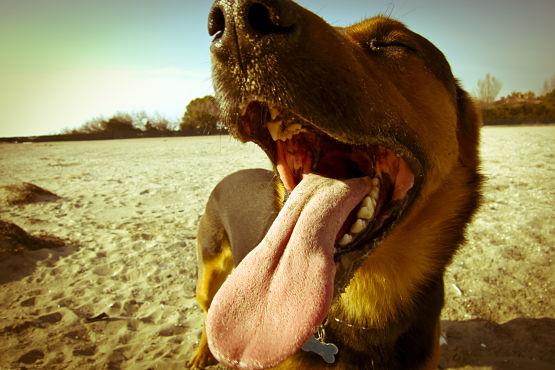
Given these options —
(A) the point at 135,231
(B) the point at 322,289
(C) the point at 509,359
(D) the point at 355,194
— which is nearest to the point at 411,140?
(D) the point at 355,194

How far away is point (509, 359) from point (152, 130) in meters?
36.2

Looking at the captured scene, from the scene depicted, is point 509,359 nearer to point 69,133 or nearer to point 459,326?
point 459,326

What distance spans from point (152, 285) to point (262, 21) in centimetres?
403

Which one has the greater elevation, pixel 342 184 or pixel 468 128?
pixel 468 128

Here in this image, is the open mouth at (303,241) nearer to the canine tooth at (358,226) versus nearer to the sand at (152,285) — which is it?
the canine tooth at (358,226)

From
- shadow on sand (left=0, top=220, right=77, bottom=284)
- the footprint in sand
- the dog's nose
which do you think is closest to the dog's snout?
the dog's nose

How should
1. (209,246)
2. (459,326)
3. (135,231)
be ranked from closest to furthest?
(459,326), (209,246), (135,231)

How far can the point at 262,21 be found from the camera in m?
1.24

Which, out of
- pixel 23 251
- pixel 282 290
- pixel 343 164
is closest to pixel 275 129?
pixel 343 164

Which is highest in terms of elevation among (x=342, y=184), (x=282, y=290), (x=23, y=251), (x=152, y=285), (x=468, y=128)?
(x=468, y=128)

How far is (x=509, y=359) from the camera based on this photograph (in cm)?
300

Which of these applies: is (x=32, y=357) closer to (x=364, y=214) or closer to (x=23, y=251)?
(x=23, y=251)

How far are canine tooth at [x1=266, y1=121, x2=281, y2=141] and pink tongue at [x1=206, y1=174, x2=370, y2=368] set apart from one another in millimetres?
458

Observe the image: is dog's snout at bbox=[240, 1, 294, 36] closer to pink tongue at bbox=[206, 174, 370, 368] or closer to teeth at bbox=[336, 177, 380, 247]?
teeth at bbox=[336, 177, 380, 247]
